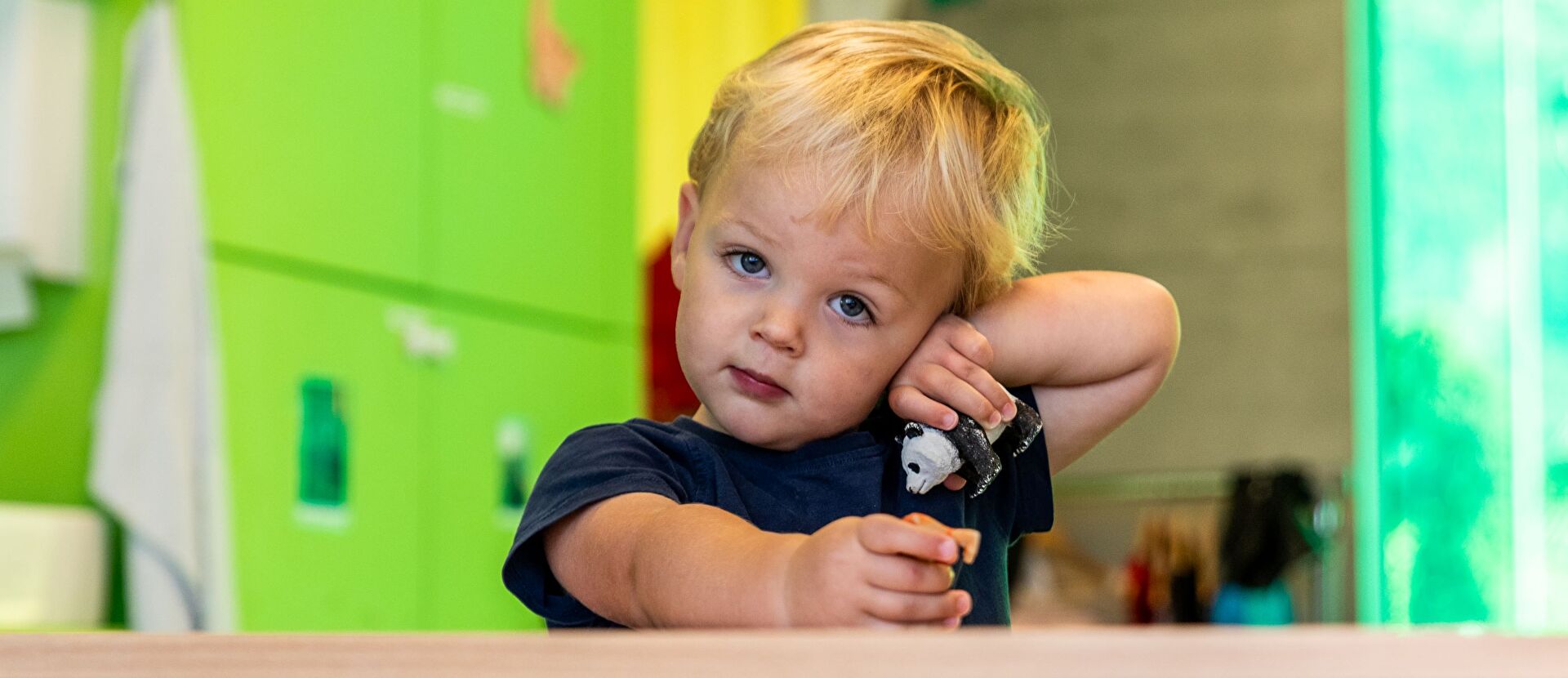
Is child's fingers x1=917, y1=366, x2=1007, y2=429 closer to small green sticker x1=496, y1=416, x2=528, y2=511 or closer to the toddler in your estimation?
the toddler

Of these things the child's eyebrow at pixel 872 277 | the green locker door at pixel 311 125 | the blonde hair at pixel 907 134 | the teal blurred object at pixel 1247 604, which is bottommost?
the teal blurred object at pixel 1247 604

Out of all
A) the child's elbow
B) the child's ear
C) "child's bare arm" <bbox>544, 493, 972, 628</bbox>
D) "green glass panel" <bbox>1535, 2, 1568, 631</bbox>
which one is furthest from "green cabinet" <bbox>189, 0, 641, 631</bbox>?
"green glass panel" <bbox>1535, 2, 1568, 631</bbox>

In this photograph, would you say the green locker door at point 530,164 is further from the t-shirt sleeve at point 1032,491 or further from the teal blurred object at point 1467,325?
the teal blurred object at point 1467,325

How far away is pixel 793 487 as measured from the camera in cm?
86

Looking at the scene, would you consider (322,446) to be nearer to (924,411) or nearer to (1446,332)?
(924,411)

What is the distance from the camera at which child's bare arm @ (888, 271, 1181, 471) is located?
88 cm

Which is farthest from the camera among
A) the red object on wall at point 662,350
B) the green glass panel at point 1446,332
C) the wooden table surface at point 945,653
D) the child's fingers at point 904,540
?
the green glass panel at point 1446,332

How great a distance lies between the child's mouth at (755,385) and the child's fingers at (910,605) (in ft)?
1.04

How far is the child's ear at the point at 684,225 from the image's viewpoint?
923mm

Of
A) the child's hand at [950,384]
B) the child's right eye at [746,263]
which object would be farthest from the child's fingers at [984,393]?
the child's right eye at [746,263]

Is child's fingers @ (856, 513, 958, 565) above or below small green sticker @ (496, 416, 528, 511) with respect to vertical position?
above

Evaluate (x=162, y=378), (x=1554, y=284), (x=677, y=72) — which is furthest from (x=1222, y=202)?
(x=162, y=378)

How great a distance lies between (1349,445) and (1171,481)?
56cm

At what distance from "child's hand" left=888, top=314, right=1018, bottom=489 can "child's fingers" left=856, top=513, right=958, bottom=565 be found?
13.8 inches
